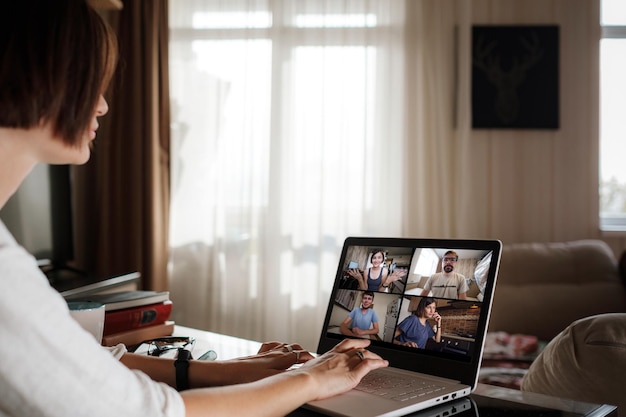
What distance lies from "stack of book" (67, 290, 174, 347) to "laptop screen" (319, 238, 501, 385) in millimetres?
516

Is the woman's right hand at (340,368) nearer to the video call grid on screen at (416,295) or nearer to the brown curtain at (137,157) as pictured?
the video call grid on screen at (416,295)

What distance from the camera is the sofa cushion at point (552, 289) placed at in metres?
2.96

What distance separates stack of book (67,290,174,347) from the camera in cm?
152

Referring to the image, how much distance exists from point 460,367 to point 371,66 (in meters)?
2.84

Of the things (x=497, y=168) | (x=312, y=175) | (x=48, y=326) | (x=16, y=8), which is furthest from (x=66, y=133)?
(x=497, y=168)

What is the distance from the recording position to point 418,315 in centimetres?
112

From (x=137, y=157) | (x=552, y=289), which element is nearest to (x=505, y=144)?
(x=552, y=289)

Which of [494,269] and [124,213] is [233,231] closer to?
[124,213]

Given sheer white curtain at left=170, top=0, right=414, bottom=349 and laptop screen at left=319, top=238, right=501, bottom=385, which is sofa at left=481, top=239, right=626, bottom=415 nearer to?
sheer white curtain at left=170, top=0, right=414, bottom=349

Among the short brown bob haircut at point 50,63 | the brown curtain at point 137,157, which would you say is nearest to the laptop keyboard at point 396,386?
the short brown bob haircut at point 50,63

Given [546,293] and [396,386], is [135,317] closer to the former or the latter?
[396,386]

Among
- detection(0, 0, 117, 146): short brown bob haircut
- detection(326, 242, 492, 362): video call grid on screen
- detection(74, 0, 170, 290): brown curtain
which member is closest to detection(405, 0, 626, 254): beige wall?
detection(74, 0, 170, 290): brown curtain

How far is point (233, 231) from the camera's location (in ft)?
12.3

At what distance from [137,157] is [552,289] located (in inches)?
91.6
